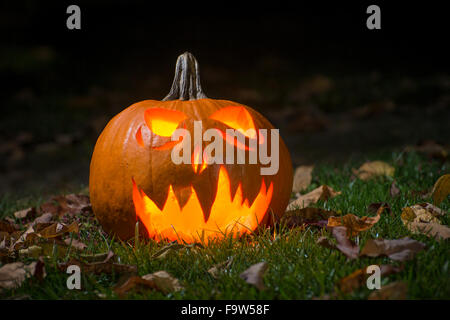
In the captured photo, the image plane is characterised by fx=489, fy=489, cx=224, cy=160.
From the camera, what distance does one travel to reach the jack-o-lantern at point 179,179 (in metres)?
1.96

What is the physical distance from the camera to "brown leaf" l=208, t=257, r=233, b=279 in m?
1.61

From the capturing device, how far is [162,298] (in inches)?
58.8

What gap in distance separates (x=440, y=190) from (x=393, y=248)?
2.45 feet

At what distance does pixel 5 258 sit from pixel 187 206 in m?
0.71

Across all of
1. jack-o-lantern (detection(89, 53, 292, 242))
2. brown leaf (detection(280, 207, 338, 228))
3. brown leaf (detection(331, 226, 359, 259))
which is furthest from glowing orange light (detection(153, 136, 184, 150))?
brown leaf (detection(331, 226, 359, 259))

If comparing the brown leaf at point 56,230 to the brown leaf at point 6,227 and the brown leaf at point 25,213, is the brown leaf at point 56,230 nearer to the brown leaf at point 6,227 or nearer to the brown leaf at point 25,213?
the brown leaf at point 6,227

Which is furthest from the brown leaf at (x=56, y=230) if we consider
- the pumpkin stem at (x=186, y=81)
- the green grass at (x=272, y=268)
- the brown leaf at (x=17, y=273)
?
the pumpkin stem at (x=186, y=81)

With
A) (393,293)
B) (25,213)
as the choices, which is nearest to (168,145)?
(393,293)

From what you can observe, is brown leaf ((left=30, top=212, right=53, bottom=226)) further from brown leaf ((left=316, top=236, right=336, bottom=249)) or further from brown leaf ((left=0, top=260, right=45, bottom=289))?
brown leaf ((left=316, top=236, right=336, bottom=249))

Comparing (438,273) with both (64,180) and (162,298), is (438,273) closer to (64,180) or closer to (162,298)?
(162,298)

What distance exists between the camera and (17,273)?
66.2 inches

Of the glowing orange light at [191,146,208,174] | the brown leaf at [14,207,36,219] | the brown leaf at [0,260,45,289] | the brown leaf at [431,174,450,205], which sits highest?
the glowing orange light at [191,146,208,174]

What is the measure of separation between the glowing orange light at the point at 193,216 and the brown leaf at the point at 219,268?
0.29 meters

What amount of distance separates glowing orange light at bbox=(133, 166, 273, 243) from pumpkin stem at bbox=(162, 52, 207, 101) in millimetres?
458
